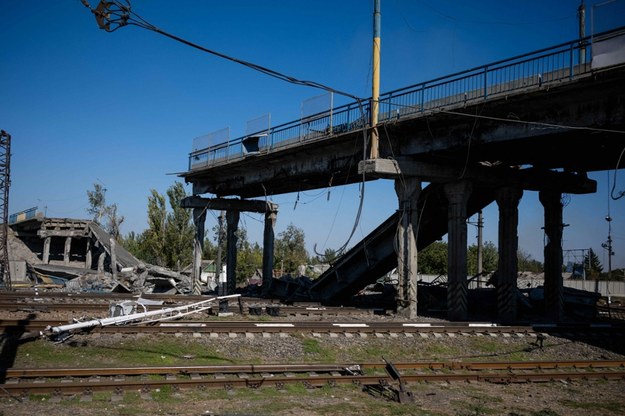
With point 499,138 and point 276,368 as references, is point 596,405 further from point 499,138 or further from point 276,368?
point 499,138

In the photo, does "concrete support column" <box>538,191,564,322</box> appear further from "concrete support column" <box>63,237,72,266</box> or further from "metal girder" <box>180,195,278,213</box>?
"concrete support column" <box>63,237,72,266</box>

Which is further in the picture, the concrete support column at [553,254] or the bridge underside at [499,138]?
the concrete support column at [553,254]

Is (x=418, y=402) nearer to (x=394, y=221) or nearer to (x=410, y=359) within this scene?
(x=410, y=359)

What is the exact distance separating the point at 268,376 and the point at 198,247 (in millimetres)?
27707

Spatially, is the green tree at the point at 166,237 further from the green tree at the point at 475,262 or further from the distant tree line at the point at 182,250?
the green tree at the point at 475,262

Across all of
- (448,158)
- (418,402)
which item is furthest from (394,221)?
(418,402)

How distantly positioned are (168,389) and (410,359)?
22.9ft

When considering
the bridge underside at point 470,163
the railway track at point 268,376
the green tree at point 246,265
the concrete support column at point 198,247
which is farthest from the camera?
A: the green tree at point 246,265

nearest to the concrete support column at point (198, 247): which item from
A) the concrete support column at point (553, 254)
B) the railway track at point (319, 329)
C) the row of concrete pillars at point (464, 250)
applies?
the row of concrete pillars at point (464, 250)

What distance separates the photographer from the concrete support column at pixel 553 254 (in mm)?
26500

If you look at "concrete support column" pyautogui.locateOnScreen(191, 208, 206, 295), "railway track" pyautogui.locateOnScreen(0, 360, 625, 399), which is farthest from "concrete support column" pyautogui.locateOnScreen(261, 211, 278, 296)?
"railway track" pyautogui.locateOnScreen(0, 360, 625, 399)

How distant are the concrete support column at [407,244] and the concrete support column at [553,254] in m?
7.80

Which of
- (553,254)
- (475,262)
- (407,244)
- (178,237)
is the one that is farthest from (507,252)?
(475,262)

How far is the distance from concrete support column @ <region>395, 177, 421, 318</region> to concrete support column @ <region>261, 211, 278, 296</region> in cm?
1428
